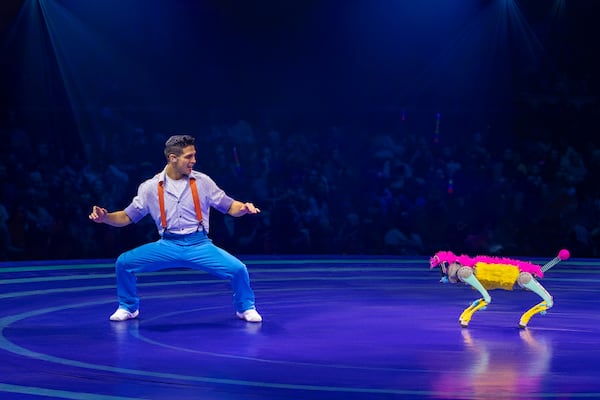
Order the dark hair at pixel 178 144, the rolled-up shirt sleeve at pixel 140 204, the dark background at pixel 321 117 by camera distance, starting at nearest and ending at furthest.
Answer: the dark hair at pixel 178 144 < the rolled-up shirt sleeve at pixel 140 204 < the dark background at pixel 321 117

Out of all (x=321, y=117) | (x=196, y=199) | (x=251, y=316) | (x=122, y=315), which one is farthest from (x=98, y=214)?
(x=321, y=117)

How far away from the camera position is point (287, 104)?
1546 centimetres

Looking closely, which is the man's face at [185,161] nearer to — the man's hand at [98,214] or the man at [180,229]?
the man at [180,229]

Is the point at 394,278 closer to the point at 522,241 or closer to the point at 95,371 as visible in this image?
the point at 522,241

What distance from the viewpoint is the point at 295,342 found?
6609 millimetres

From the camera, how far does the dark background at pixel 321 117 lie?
45.4 ft

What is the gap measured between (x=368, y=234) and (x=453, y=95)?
8.36 feet

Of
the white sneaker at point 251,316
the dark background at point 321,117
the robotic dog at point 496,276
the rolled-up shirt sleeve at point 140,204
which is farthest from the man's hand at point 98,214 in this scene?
the dark background at point 321,117

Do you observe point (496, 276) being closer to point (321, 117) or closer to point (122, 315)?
point (122, 315)

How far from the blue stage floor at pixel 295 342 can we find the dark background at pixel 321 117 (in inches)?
118

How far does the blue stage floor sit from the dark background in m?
3.00

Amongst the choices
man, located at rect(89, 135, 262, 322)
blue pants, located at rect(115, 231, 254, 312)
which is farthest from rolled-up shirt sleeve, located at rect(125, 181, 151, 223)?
blue pants, located at rect(115, 231, 254, 312)

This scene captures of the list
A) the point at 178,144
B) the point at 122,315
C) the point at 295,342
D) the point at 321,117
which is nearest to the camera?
the point at 295,342

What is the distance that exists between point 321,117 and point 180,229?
768cm
